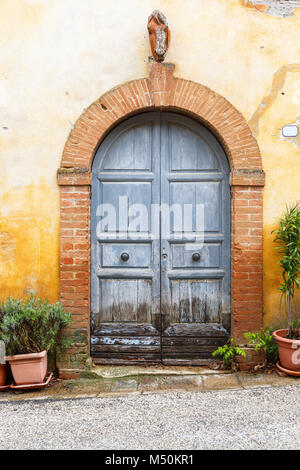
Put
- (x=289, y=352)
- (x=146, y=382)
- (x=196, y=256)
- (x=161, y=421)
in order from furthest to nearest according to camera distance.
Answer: (x=196, y=256), (x=146, y=382), (x=289, y=352), (x=161, y=421)

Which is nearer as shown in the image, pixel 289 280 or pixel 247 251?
pixel 289 280

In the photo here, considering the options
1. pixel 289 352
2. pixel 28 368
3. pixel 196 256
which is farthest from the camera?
pixel 196 256

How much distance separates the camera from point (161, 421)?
10.8 ft

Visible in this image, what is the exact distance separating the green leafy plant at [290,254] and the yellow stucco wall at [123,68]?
0.48 ft

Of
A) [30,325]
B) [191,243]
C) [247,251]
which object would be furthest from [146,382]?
[247,251]

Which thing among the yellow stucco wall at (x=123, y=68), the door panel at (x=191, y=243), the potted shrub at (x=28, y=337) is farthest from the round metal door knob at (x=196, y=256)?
the potted shrub at (x=28, y=337)

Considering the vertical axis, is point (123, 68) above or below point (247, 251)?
above

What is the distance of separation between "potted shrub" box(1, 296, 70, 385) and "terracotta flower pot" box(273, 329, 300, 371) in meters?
A: 2.22

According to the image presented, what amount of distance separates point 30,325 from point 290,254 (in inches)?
105

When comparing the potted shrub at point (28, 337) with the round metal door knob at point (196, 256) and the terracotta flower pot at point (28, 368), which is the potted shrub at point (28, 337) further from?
the round metal door knob at point (196, 256)

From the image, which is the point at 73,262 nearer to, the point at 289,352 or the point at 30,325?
the point at 30,325

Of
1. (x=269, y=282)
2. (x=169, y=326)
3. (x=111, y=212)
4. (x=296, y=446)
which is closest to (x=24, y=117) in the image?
(x=111, y=212)

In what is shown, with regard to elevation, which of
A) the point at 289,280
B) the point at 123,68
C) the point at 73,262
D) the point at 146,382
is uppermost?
the point at 123,68
